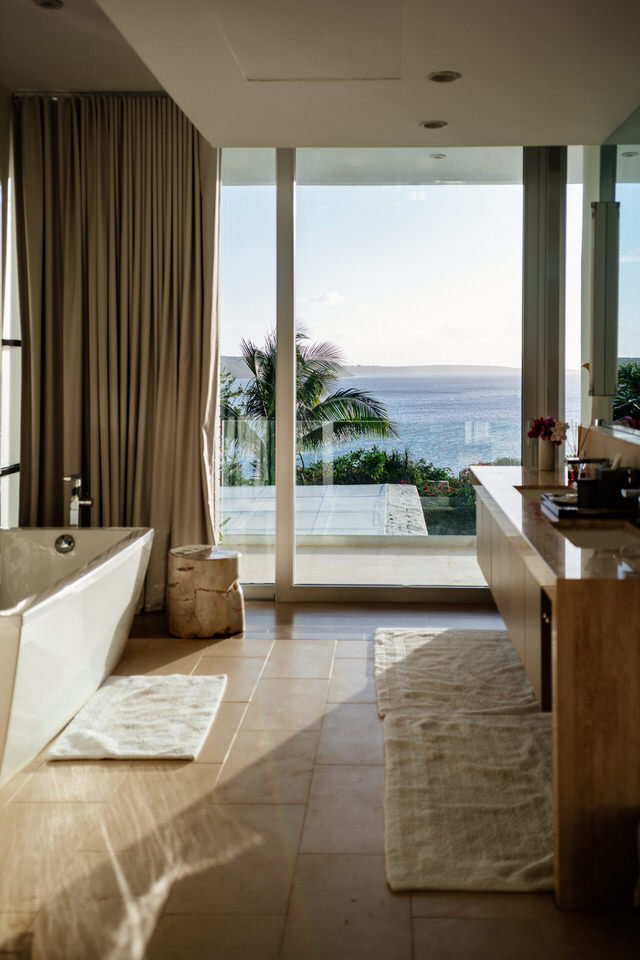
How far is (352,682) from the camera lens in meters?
3.86

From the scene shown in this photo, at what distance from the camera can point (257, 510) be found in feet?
17.4

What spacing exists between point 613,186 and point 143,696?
2.93 m

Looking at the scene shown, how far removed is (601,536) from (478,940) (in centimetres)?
123

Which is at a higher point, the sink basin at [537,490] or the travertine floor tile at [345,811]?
the sink basin at [537,490]

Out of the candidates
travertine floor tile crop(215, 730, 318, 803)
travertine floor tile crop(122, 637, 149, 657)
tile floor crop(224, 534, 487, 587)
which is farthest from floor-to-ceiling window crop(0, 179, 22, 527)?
travertine floor tile crop(215, 730, 318, 803)

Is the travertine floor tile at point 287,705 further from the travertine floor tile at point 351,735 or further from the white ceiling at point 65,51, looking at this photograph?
the white ceiling at point 65,51

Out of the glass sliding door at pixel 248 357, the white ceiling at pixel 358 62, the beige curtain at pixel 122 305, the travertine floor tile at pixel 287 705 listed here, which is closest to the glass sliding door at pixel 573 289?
the white ceiling at pixel 358 62

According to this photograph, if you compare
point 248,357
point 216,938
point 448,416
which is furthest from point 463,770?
point 248,357

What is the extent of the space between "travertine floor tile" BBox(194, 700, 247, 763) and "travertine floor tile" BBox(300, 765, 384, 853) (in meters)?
0.36

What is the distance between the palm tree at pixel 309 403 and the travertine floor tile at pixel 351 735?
2.00 m

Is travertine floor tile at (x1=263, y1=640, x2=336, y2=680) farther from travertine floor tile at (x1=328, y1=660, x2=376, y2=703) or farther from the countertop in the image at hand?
the countertop

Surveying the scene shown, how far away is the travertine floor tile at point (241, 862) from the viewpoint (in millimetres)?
2238

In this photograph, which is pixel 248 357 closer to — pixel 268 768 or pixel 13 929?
pixel 268 768

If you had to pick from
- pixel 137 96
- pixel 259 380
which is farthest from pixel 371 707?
pixel 137 96
